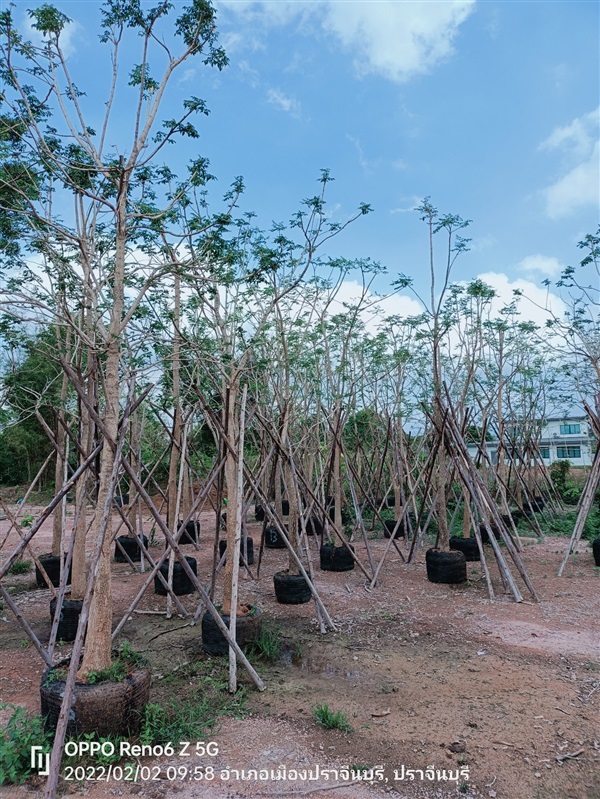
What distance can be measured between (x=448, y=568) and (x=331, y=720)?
12.2ft

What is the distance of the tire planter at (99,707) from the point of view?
291 cm

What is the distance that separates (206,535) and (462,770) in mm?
9338

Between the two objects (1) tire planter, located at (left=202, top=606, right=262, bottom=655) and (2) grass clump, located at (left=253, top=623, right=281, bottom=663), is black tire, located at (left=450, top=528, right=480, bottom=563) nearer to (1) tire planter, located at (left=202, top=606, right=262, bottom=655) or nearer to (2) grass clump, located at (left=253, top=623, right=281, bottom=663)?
(2) grass clump, located at (left=253, top=623, right=281, bottom=663)

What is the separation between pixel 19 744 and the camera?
9.43 ft

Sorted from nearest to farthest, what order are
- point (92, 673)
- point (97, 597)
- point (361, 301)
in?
1. point (92, 673)
2. point (97, 597)
3. point (361, 301)

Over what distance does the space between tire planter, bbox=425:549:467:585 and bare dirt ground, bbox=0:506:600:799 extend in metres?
0.14

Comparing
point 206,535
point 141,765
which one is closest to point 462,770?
point 141,765

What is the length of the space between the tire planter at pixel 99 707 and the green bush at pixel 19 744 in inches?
3.0

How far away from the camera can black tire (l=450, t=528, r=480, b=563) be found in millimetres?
7730

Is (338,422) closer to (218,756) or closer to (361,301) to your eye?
(361,301)

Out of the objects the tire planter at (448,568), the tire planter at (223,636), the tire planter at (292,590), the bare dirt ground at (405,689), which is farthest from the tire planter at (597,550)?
the tire planter at (223,636)

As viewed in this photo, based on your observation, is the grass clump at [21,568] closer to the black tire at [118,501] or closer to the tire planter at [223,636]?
the black tire at [118,501]

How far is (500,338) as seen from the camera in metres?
11.8

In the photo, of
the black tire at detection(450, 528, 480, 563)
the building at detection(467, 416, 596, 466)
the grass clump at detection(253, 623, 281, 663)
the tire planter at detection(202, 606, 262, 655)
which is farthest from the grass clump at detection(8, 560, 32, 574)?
the building at detection(467, 416, 596, 466)
